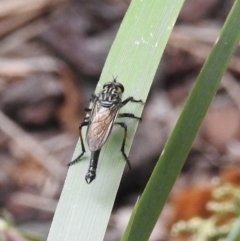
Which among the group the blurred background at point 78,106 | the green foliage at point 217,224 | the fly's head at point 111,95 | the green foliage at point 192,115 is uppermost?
the blurred background at point 78,106

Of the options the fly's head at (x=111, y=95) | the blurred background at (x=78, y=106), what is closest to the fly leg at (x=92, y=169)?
the fly's head at (x=111, y=95)

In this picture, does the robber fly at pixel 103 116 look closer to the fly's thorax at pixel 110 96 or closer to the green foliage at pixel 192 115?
the fly's thorax at pixel 110 96

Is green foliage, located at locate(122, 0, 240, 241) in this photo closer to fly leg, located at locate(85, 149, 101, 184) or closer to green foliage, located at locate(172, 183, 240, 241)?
fly leg, located at locate(85, 149, 101, 184)

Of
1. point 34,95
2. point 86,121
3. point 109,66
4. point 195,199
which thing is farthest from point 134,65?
point 34,95

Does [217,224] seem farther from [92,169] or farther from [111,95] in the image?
[92,169]

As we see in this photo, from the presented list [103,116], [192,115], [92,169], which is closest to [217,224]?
[103,116]

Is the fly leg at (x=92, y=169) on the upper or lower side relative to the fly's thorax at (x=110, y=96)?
lower

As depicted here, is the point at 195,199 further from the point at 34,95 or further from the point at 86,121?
the point at 34,95
